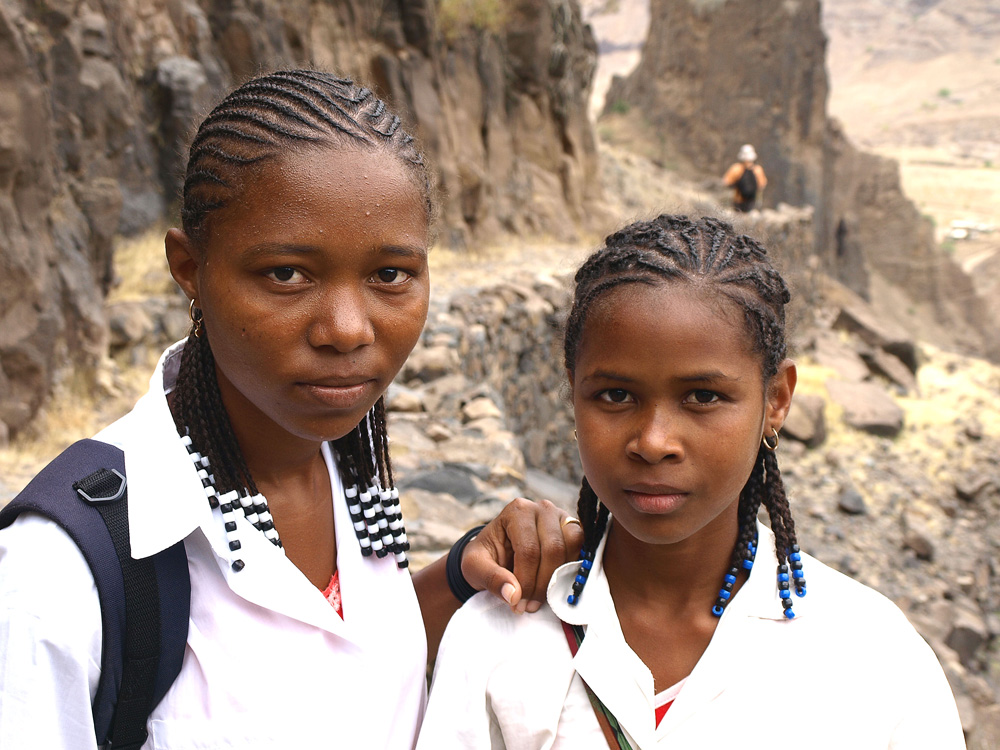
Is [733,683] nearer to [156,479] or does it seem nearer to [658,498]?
[658,498]

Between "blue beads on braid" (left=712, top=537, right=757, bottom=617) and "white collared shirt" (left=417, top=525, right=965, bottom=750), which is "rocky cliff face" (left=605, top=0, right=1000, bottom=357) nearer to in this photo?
"blue beads on braid" (left=712, top=537, right=757, bottom=617)

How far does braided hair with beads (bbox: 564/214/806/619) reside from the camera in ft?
4.69

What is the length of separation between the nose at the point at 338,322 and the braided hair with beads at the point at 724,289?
1.48ft

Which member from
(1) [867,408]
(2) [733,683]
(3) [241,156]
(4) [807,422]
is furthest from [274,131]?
(1) [867,408]

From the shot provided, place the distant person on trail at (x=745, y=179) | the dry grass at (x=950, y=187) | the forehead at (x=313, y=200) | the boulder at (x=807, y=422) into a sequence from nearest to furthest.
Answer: the forehead at (x=313, y=200) → the boulder at (x=807, y=422) → the distant person on trail at (x=745, y=179) → the dry grass at (x=950, y=187)

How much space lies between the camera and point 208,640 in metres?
1.23

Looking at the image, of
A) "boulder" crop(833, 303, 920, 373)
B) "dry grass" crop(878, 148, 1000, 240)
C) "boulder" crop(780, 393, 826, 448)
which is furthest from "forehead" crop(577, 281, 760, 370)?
"dry grass" crop(878, 148, 1000, 240)

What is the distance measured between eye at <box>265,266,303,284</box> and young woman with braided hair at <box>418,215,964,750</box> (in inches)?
20.4

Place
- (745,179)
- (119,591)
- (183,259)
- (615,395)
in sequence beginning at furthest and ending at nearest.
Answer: (745,179)
(615,395)
(183,259)
(119,591)

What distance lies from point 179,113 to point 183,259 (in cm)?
737

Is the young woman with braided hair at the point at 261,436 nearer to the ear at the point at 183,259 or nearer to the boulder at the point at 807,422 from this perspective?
the ear at the point at 183,259

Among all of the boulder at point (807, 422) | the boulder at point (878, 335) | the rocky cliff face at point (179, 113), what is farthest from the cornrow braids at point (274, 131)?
the boulder at point (878, 335)

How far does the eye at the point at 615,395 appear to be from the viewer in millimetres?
1397

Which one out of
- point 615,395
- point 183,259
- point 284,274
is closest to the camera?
point 284,274
